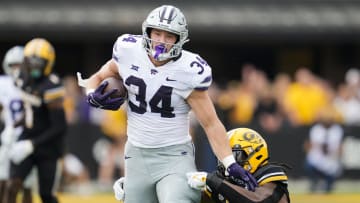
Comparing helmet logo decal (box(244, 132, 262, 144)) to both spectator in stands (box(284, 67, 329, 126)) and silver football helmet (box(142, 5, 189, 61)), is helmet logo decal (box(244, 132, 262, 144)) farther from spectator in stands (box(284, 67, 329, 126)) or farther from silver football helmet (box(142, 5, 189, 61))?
spectator in stands (box(284, 67, 329, 126))

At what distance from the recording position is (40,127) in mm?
9531

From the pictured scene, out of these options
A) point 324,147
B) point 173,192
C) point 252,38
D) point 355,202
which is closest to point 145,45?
point 173,192

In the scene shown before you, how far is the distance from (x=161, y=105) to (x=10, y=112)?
12.0 ft

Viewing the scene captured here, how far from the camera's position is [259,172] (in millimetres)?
6473

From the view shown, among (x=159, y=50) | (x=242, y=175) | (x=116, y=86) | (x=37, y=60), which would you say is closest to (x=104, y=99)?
(x=116, y=86)

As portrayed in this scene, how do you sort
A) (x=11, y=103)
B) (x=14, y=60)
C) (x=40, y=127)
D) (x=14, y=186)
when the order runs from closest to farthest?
1. (x=14, y=186)
2. (x=40, y=127)
3. (x=11, y=103)
4. (x=14, y=60)

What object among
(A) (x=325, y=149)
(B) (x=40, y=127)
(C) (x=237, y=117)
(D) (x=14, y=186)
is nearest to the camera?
(D) (x=14, y=186)

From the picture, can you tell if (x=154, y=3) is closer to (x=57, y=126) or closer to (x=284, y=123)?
(x=284, y=123)

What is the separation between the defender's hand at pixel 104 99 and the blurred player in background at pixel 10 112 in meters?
3.23

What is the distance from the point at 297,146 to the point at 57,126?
20.9 ft

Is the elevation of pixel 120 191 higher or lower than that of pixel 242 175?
lower

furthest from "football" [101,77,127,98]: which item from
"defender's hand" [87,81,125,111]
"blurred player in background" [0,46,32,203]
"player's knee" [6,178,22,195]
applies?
"blurred player in background" [0,46,32,203]

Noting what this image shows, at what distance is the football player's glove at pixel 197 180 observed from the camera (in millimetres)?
6426

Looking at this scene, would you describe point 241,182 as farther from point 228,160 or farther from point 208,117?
point 208,117
